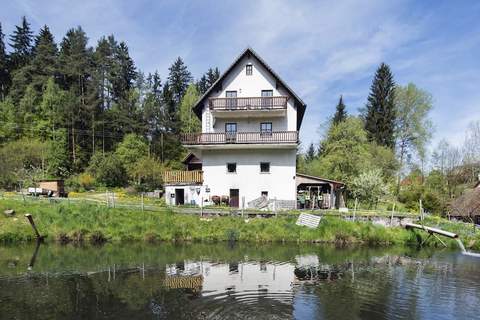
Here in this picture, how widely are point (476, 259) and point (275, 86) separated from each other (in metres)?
20.8

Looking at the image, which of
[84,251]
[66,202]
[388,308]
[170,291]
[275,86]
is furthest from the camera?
[275,86]

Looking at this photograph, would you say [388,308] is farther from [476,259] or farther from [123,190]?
[123,190]

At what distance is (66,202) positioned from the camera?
28031 millimetres

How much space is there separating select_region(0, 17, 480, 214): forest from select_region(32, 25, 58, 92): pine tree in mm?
188

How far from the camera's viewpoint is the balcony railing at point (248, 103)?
3181 cm

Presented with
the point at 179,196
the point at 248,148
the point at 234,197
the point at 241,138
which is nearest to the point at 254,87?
the point at 241,138

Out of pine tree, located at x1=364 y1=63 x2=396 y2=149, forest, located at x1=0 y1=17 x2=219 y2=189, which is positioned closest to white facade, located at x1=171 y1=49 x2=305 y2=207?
forest, located at x1=0 y1=17 x2=219 y2=189

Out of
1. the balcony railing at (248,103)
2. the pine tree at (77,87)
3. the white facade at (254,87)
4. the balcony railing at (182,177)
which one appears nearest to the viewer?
the balcony railing at (248,103)

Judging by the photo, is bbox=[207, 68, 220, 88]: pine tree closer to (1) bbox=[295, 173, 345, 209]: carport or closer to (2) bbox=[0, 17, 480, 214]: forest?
(2) bbox=[0, 17, 480, 214]: forest

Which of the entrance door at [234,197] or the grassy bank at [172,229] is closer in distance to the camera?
the grassy bank at [172,229]

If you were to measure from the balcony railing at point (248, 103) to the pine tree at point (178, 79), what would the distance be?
4156cm

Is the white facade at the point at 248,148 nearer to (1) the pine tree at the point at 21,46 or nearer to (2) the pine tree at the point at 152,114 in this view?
(2) the pine tree at the point at 152,114

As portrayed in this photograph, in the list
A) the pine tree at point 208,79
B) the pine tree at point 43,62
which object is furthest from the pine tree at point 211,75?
the pine tree at point 43,62

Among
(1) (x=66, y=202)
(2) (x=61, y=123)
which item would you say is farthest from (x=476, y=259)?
(2) (x=61, y=123)
